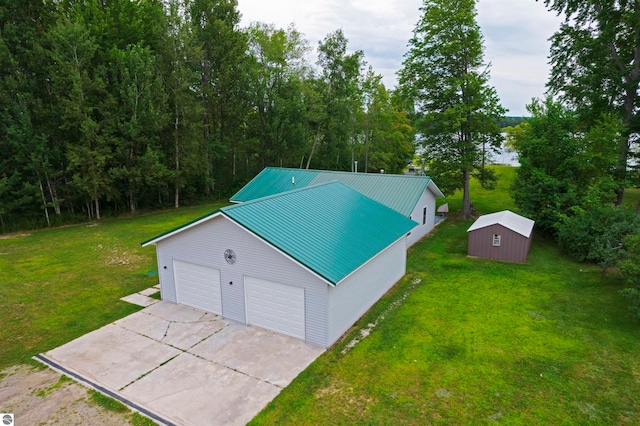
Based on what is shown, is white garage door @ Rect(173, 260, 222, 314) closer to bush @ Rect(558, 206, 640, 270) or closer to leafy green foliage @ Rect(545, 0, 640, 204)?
bush @ Rect(558, 206, 640, 270)

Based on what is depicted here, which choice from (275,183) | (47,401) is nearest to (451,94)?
(275,183)

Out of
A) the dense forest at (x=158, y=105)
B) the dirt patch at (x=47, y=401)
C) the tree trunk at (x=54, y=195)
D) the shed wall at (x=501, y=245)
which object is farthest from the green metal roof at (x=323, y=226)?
the tree trunk at (x=54, y=195)

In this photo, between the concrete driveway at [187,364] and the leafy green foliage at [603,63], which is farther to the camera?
the leafy green foliage at [603,63]

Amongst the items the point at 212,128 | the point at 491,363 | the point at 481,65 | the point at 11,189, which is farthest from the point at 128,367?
the point at 212,128

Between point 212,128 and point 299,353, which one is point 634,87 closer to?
point 299,353

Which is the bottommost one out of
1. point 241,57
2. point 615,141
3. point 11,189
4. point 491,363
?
point 491,363

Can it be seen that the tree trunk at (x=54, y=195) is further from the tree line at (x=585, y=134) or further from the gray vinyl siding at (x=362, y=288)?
the tree line at (x=585, y=134)

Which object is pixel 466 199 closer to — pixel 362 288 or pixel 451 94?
pixel 451 94
